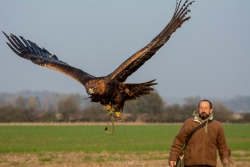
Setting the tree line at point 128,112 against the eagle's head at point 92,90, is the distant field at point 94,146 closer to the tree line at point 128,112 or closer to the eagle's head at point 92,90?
the eagle's head at point 92,90

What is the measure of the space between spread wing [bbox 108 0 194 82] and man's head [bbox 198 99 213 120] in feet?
10.4

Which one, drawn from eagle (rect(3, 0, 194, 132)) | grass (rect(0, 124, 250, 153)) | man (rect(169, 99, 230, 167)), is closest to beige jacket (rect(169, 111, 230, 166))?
man (rect(169, 99, 230, 167))

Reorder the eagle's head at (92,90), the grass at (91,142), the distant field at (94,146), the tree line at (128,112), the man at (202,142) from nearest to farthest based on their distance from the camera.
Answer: the man at (202,142) → the eagle's head at (92,90) → the distant field at (94,146) → the grass at (91,142) → the tree line at (128,112)

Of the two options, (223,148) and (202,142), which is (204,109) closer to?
(202,142)

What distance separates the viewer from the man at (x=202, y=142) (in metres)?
7.32

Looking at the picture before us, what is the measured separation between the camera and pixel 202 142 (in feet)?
24.2

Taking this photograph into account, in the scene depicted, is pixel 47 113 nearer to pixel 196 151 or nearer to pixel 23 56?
pixel 23 56

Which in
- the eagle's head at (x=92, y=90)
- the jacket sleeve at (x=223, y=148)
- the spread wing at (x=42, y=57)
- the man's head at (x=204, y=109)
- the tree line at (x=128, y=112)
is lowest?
the jacket sleeve at (x=223, y=148)

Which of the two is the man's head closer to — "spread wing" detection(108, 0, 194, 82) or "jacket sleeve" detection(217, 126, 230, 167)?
"jacket sleeve" detection(217, 126, 230, 167)

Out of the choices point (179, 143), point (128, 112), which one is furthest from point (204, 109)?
point (128, 112)

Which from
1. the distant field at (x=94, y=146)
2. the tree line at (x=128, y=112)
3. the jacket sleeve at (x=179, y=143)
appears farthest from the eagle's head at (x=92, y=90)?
the tree line at (x=128, y=112)

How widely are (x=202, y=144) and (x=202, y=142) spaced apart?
3 centimetres

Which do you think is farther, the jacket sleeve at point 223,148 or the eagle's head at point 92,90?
the eagle's head at point 92,90

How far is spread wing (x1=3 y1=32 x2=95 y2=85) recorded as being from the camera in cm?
1113
